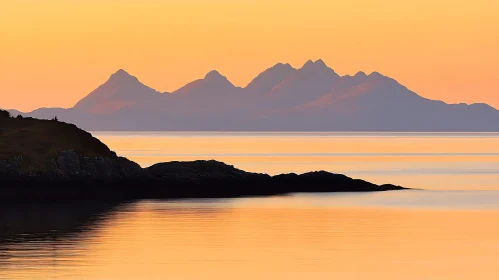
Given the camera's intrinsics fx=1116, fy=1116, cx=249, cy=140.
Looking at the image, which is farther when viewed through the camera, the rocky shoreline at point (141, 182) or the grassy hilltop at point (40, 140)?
the grassy hilltop at point (40, 140)

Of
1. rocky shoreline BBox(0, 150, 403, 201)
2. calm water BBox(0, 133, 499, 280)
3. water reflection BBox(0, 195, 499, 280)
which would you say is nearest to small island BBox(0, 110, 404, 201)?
rocky shoreline BBox(0, 150, 403, 201)

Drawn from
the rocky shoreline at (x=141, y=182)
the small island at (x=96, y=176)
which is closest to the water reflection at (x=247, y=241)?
the rocky shoreline at (x=141, y=182)

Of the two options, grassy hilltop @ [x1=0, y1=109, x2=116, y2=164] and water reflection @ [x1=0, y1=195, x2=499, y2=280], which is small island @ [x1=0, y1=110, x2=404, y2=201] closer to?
grassy hilltop @ [x1=0, y1=109, x2=116, y2=164]

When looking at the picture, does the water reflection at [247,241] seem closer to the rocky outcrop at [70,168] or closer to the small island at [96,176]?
the small island at [96,176]

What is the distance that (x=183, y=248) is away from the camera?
47.2 metres

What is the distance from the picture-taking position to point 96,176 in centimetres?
8250

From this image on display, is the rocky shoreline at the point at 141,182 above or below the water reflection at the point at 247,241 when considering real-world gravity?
above

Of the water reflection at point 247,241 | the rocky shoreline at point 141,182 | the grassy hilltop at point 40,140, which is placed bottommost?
the water reflection at point 247,241

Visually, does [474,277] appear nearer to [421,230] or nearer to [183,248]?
[183,248]

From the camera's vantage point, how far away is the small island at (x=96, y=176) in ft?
261

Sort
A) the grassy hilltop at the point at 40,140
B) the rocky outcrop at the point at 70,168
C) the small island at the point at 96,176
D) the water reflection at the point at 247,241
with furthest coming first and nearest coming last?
the grassy hilltop at the point at 40,140 → the rocky outcrop at the point at 70,168 → the small island at the point at 96,176 → the water reflection at the point at 247,241

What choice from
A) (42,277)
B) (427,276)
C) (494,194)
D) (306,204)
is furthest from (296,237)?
(494,194)

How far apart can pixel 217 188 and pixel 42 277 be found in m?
48.8

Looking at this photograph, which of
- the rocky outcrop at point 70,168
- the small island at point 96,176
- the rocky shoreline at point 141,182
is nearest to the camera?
the rocky shoreline at point 141,182
